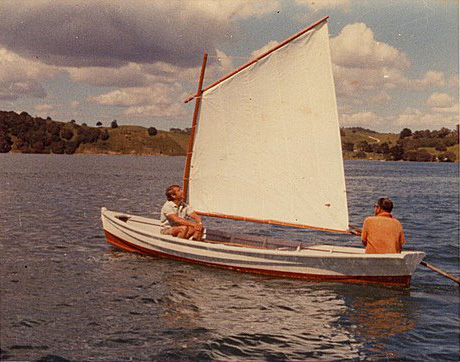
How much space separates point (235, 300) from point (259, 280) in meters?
2.43

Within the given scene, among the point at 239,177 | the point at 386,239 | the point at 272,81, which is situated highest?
the point at 272,81

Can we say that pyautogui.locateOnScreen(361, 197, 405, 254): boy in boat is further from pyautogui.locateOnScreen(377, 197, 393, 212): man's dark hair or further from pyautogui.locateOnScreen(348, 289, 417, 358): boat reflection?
pyautogui.locateOnScreen(348, 289, 417, 358): boat reflection

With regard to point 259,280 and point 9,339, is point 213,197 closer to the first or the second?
point 259,280

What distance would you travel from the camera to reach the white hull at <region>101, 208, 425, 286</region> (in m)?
15.3

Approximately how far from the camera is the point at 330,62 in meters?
16.1

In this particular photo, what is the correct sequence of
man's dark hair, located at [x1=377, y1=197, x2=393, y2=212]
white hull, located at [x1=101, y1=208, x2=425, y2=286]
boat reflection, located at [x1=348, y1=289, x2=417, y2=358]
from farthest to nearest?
white hull, located at [x1=101, y1=208, x2=425, y2=286], man's dark hair, located at [x1=377, y1=197, x2=393, y2=212], boat reflection, located at [x1=348, y1=289, x2=417, y2=358]

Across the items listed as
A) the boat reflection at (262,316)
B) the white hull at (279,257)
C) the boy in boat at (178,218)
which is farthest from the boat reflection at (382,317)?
the boy in boat at (178,218)

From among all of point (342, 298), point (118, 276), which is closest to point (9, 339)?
point (118, 276)

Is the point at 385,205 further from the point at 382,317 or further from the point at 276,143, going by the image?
the point at 276,143

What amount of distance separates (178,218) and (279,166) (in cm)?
454

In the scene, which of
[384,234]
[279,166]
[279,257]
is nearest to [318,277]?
[279,257]

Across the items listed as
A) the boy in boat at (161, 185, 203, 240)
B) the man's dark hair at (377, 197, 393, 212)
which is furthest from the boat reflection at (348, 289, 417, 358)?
the boy in boat at (161, 185, 203, 240)

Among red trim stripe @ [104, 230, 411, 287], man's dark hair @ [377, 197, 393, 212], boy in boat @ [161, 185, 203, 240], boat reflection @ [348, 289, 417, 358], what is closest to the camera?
boat reflection @ [348, 289, 417, 358]

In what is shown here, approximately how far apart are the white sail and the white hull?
1427 mm
